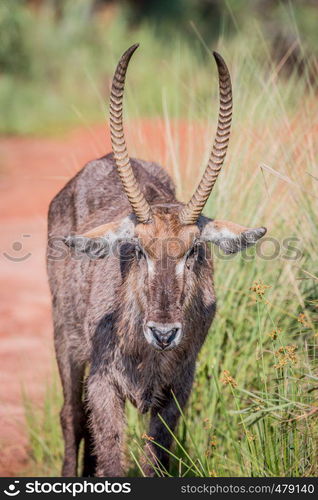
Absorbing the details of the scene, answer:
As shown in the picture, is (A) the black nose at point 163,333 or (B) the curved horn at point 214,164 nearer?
(A) the black nose at point 163,333

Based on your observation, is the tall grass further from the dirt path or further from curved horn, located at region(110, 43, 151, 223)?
curved horn, located at region(110, 43, 151, 223)

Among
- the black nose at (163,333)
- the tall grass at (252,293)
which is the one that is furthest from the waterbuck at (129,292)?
the tall grass at (252,293)

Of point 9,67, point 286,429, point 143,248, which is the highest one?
point 9,67

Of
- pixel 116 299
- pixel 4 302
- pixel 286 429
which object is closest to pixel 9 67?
pixel 4 302

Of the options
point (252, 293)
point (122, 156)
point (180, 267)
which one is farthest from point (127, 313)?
point (252, 293)

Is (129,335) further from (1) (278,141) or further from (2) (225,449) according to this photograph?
(1) (278,141)

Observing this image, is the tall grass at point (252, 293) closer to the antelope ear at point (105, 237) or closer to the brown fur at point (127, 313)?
the brown fur at point (127, 313)

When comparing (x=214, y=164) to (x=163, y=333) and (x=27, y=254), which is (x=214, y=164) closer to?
(x=163, y=333)

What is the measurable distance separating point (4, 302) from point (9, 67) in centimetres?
1079

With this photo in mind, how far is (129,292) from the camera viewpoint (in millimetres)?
5430

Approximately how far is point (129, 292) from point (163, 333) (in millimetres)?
827

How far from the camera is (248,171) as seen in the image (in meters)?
7.09

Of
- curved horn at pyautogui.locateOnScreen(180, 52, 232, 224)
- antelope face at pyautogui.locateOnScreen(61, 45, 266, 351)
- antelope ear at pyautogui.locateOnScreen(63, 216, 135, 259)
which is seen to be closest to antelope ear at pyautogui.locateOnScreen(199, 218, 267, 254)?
antelope face at pyautogui.locateOnScreen(61, 45, 266, 351)

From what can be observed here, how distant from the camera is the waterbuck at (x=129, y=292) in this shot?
4938mm
